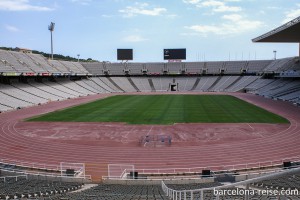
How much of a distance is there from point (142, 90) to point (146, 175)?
233ft

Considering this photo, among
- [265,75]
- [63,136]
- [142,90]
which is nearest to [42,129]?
[63,136]

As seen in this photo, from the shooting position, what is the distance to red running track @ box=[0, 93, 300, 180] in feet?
69.9

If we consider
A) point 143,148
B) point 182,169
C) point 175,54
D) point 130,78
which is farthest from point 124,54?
point 182,169

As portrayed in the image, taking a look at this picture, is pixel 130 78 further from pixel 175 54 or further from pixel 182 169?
pixel 182 169

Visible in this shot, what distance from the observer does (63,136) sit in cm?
2852

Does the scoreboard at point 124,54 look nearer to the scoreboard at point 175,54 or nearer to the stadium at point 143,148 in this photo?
the scoreboard at point 175,54

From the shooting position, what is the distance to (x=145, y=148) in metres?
24.2

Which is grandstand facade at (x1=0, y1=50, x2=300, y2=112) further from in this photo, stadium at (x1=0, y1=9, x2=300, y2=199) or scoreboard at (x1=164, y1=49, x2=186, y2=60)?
scoreboard at (x1=164, y1=49, x2=186, y2=60)

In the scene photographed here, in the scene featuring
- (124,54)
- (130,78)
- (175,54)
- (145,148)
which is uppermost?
(124,54)

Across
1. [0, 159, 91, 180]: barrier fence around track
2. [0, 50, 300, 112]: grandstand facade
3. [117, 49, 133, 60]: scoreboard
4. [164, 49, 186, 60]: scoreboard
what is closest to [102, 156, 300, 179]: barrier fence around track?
[0, 159, 91, 180]: barrier fence around track

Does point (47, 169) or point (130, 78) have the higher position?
point (130, 78)

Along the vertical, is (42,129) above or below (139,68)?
below

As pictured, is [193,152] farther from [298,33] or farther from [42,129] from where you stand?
[298,33]

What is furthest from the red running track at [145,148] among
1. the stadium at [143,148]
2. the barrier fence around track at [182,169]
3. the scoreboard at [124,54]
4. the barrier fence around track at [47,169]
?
the scoreboard at [124,54]
